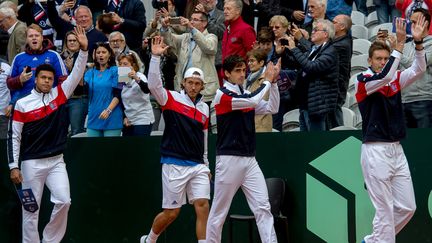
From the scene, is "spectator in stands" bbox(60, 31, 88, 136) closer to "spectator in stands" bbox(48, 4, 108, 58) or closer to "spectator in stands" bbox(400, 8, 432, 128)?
"spectator in stands" bbox(48, 4, 108, 58)

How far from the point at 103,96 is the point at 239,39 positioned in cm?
211

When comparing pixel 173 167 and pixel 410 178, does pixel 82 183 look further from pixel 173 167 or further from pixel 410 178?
pixel 410 178

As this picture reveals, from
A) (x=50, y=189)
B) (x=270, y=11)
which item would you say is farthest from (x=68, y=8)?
(x=50, y=189)

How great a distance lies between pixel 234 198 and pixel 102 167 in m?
1.74

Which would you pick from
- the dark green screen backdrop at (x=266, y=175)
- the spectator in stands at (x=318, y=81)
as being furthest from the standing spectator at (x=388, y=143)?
the spectator in stands at (x=318, y=81)

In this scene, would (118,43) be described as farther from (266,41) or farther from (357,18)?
(357,18)

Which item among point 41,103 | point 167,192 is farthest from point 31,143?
point 167,192

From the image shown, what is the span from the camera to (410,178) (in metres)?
12.3

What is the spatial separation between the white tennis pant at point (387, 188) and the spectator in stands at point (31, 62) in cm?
440

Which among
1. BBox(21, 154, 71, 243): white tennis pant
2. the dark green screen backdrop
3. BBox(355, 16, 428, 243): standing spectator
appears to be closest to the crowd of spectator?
the dark green screen backdrop

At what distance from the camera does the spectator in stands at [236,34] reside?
1556 centimetres

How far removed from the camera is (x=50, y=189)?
43.9 ft

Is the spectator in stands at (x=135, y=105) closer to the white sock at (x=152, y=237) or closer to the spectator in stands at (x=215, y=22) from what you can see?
the spectator in stands at (x=215, y=22)

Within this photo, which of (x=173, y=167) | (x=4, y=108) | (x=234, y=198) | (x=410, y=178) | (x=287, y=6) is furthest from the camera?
(x=287, y=6)
